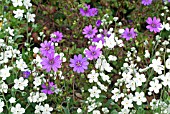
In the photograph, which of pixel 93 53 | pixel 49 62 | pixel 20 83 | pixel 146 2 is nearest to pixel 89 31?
pixel 93 53

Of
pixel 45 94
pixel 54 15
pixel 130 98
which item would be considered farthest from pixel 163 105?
pixel 54 15

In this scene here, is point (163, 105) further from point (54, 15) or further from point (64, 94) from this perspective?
point (54, 15)

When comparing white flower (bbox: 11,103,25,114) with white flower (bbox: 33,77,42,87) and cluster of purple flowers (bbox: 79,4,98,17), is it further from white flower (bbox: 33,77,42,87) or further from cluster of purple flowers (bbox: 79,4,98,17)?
cluster of purple flowers (bbox: 79,4,98,17)

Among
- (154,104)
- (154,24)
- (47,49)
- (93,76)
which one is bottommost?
(154,104)

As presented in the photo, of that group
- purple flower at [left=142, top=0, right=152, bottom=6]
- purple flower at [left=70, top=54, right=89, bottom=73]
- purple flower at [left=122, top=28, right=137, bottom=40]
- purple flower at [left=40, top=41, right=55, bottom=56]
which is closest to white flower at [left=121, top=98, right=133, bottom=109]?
purple flower at [left=70, top=54, right=89, bottom=73]

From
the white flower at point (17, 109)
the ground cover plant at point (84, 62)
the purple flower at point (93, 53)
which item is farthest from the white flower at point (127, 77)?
the white flower at point (17, 109)

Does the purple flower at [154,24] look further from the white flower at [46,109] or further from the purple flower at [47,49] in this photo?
the white flower at [46,109]

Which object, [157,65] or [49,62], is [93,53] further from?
[157,65]
